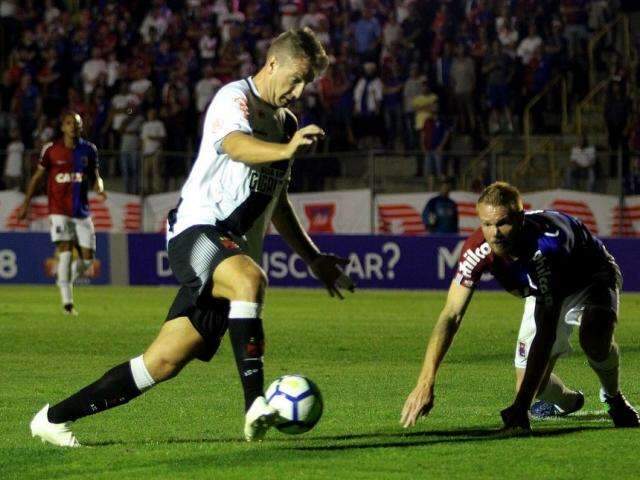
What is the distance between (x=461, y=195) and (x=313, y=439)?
15741 millimetres

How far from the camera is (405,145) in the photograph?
26.0 m

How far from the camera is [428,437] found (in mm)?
8125

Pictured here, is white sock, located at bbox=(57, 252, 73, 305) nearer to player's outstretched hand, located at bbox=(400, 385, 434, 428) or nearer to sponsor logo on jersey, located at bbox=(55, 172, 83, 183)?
sponsor logo on jersey, located at bbox=(55, 172, 83, 183)

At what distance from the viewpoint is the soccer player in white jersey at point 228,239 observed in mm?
7168

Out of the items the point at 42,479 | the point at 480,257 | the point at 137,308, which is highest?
the point at 480,257

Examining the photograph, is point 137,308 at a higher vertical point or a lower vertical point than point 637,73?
lower

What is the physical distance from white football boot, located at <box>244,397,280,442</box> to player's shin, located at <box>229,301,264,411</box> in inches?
2.2

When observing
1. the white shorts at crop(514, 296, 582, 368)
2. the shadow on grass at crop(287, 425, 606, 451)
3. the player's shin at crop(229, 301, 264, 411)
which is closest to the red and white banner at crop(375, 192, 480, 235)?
the white shorts at crop(514, 296, 582, 368)

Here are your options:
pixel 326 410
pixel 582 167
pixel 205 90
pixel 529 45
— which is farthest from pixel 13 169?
pixel 326 410

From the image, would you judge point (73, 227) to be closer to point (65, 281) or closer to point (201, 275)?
point (65, 281)

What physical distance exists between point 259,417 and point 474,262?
1.56m

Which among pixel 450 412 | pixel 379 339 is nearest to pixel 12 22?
pixel 379 339

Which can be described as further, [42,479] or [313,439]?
[313,439]

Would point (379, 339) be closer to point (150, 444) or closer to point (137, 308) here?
point (137, 308)
